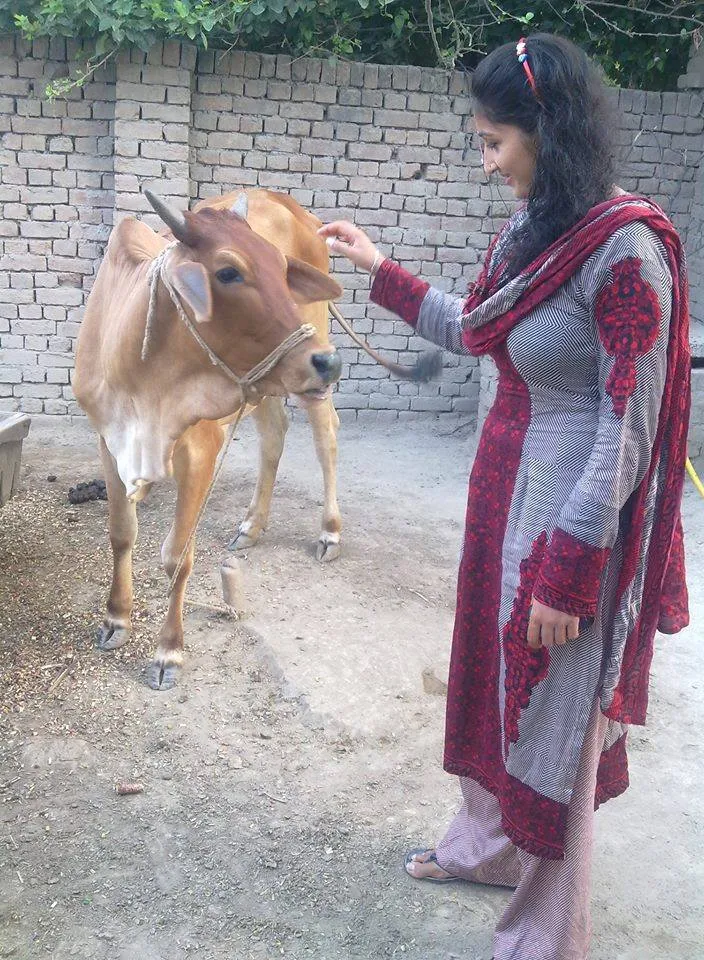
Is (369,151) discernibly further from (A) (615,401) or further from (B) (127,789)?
(A) (615,401)

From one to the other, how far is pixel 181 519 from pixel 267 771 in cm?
94

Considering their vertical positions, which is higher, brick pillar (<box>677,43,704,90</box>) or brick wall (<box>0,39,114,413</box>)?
brick pillar (<box>677,43,704,90</box>)

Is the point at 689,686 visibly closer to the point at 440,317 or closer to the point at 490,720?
the point at 490,720

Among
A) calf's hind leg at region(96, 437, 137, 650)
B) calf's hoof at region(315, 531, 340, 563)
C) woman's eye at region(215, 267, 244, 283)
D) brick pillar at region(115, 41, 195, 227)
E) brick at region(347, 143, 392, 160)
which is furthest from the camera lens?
brick at region(347, 143, 392, 160)

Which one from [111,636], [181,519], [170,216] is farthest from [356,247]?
[111,636]

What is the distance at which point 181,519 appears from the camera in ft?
10.8

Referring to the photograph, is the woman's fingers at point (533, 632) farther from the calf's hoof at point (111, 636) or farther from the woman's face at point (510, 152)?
the calf's hoof at point (111, 636)

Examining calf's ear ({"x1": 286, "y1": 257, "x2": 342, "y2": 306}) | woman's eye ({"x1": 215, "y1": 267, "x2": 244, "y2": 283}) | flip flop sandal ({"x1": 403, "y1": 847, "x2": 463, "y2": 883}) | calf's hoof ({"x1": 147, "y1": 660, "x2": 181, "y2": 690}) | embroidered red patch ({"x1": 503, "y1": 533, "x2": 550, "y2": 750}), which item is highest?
woman's eye ({"x1": 215, "y1": 267, "x2": 244, "y2": 283})

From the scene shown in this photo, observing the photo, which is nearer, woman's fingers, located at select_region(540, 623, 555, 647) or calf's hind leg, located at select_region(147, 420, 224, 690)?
woman's fingers, located at select_region(540, 623, 555, 647)

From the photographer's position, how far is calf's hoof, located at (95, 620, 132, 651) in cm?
347

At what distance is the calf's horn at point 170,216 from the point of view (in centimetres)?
223

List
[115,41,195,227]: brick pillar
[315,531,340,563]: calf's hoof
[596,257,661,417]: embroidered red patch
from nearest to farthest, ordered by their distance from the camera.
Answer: [596,257,661,417]: embroidered red patch < [315,531,340,563]: calf's hoof < [115,41,195,227]: brick pillar

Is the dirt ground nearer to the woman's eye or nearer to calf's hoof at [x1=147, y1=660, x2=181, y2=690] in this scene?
calf's hoof at [x1=147, y1=660, x2=181, y2=690]

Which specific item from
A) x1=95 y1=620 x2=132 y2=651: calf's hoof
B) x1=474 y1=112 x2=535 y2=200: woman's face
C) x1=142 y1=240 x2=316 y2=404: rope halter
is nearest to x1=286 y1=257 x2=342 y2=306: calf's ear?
x1=142 y1=240 x2=316 y2=404: rope halter
